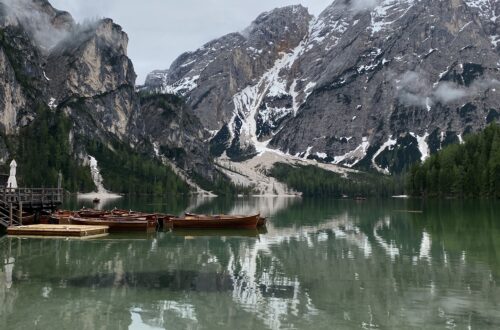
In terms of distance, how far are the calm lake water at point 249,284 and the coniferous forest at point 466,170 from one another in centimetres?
11277

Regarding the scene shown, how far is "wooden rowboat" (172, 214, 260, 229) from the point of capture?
6562 centimetres

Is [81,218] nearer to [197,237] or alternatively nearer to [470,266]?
[197,237]

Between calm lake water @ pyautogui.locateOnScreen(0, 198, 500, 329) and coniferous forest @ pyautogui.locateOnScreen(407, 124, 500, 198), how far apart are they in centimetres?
11277

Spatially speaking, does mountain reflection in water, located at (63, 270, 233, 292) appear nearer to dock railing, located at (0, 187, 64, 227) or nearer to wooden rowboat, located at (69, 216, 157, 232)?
wooden rowboat, located at (69, 216, 157, 232)

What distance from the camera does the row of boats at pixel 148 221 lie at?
2367 inches

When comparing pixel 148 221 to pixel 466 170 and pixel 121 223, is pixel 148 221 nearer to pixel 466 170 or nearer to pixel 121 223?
pixel 121 223

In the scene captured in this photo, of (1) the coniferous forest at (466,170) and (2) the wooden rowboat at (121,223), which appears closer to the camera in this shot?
(2) the wooden rowboat at (121,223)

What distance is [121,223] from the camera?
197 ft

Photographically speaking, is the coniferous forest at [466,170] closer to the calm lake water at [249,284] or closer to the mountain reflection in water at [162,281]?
the calm lake water at [249,284]

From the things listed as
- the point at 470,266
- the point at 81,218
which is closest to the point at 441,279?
the point at 470,266

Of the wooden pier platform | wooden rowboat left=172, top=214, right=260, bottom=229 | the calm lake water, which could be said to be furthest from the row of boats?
the calm lake water

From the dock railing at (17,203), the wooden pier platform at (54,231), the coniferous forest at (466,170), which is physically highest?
the coniferous forest at (466,170)

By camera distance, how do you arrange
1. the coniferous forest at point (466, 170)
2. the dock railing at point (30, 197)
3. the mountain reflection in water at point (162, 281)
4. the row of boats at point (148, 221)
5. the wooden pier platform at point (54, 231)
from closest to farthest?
the mountain reflection in water at point (162, 281)
the wooden pier platform at point (54, 231)
the dock railing at point (30, 197)
the row of boats at point (148, 221)
the coniferous forest at point (466, 170)

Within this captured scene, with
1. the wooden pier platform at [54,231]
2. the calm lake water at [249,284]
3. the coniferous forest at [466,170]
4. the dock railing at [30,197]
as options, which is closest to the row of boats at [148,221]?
the dock railing at [30,197]
